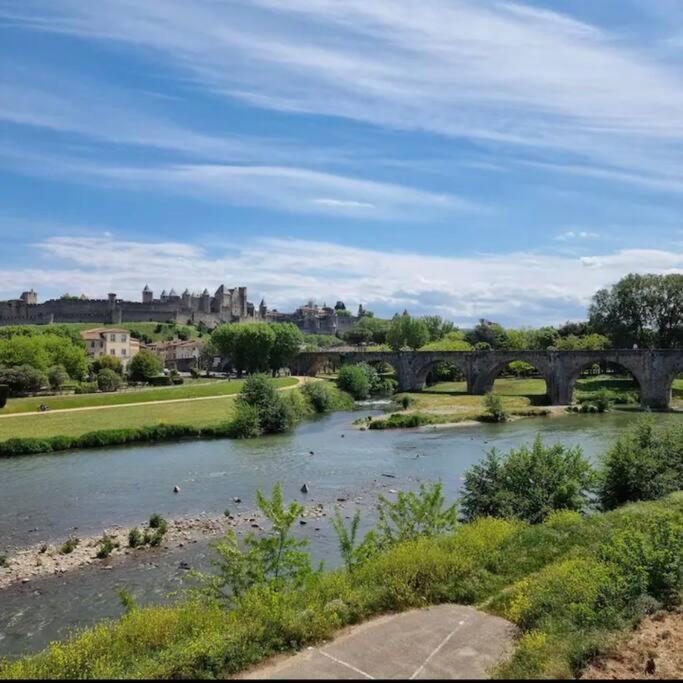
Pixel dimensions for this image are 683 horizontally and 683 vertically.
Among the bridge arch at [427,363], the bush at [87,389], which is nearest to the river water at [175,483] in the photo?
the bush at [87,389]

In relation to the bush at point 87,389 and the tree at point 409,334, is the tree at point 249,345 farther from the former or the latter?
the tree at point 409,334

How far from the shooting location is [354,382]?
7569 cm

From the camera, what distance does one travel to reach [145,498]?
2888 centimetres

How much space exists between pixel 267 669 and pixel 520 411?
5294 cm

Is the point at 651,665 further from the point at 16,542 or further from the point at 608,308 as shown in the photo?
the point at 608,308

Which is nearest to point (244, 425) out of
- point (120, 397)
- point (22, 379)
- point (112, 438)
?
point (112, 438)

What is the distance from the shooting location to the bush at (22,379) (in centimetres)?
6084

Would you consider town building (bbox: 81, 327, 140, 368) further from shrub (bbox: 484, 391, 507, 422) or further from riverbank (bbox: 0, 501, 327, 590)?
riverbank (bbox: 0, 501, 327, 590)

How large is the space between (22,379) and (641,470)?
5502 centimetres

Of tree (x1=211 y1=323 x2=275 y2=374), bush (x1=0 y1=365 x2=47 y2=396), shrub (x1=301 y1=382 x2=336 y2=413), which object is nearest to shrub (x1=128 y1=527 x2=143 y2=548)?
shrub (x1=301 y1=382 x2=336 y2=413)

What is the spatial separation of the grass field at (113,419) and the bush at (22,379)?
43.8 ft

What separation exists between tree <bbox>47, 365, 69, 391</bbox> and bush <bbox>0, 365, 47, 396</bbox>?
2.04 meters

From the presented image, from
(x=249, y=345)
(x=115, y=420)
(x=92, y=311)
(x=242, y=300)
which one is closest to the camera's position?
(x=115, y=420)

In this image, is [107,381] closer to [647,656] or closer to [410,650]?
[410,650]
